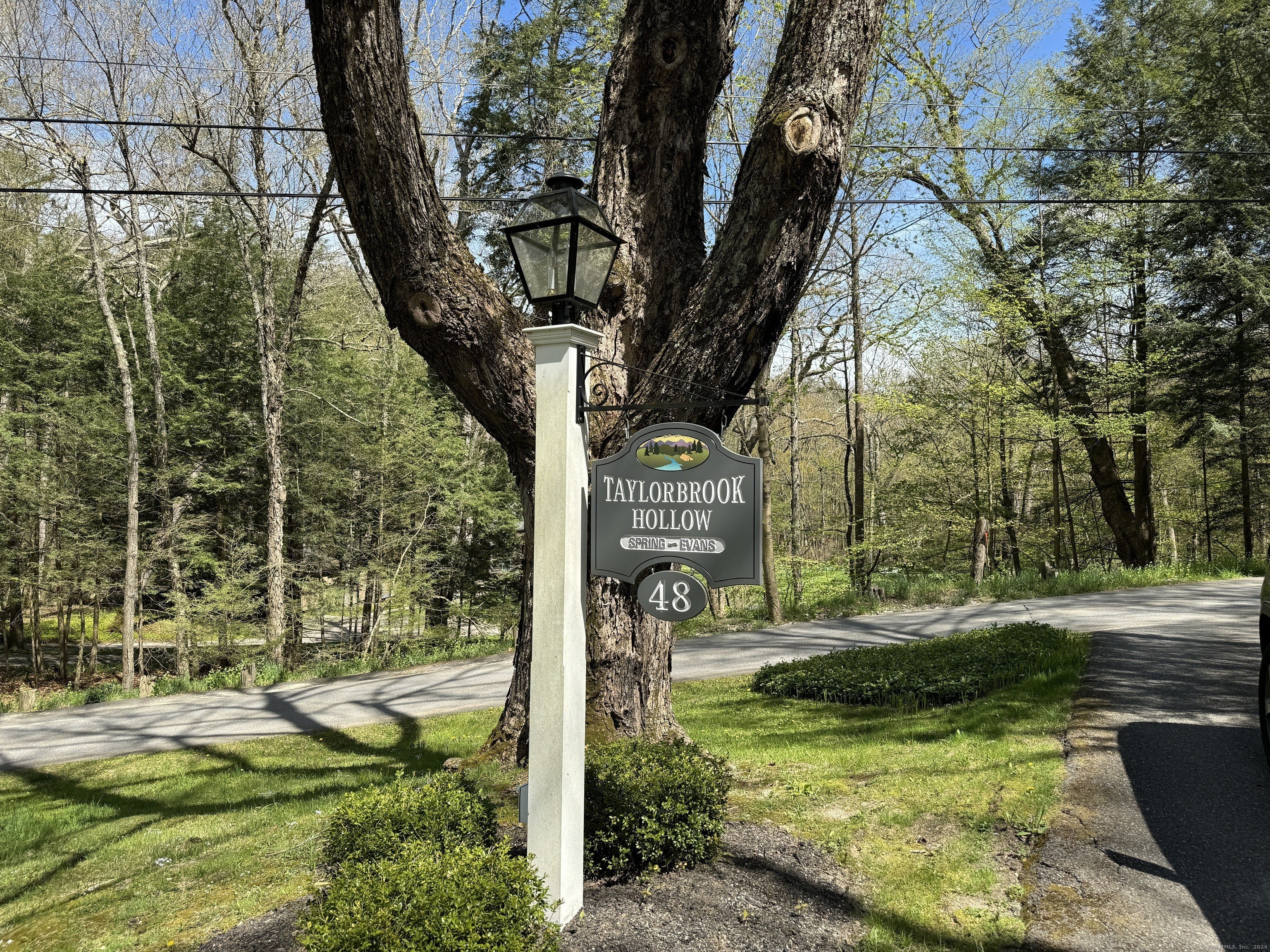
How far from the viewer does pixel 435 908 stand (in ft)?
7.79

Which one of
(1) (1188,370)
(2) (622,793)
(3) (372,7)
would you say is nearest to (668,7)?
(3) (372,7)

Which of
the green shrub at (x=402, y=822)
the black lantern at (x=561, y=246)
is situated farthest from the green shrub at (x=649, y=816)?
the black lantern at (x=561, y=246)

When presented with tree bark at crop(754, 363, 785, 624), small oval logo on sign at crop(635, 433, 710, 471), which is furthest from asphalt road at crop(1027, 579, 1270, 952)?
tree bark at crop(754, 363, 785, 624)

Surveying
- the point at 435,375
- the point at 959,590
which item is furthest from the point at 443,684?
the point at 959,590

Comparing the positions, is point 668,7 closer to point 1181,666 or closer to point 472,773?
point 472,773

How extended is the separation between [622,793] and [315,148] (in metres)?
14.4

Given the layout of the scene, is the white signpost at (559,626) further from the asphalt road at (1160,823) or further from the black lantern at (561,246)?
the asphalt road at (1160,823)

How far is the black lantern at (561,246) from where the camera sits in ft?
9.57

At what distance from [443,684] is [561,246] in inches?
338

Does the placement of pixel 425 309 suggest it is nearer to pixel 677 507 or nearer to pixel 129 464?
pixel 677 507

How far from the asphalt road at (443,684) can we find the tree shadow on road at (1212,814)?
9.09 ft

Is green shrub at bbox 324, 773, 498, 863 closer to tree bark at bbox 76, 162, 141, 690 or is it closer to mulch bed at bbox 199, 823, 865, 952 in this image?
mulch bed at bbox 199, 823, 865, 952

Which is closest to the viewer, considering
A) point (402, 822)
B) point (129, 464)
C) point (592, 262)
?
point (592, 262)

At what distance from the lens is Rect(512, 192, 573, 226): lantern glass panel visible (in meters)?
2.90
